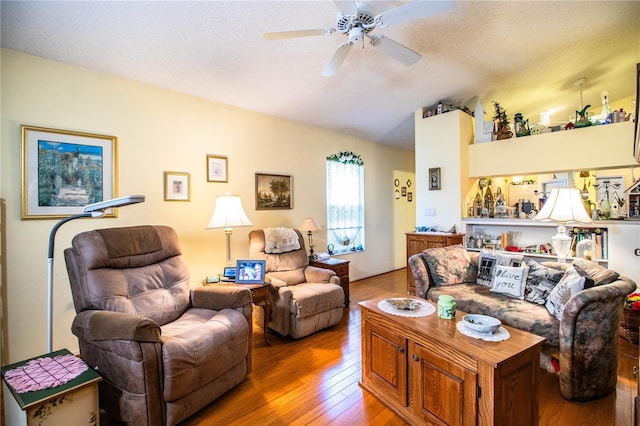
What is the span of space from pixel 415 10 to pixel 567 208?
2.10m

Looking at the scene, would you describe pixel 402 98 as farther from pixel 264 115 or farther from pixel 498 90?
pixel 264 115

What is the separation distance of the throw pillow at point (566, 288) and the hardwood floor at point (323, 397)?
528mm

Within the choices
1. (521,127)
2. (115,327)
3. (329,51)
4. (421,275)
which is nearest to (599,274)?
(421,275)

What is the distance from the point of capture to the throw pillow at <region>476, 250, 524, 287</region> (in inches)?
109

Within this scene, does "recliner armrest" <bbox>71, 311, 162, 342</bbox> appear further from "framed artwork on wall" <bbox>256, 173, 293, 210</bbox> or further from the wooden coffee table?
"framed artwork on wall" <bbox>256, 173, 293, 210</bbox>

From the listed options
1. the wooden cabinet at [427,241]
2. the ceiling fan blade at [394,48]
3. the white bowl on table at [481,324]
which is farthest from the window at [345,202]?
the white bowl on table at [481,324]

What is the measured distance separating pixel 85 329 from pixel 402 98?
4.11 meters

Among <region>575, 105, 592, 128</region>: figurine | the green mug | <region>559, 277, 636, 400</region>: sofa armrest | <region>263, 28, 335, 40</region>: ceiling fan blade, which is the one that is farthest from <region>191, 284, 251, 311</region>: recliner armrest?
<region>575, 105, 592, 128</region>: figurine

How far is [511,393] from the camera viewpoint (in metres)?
1.44

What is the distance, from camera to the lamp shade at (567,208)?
248 cm

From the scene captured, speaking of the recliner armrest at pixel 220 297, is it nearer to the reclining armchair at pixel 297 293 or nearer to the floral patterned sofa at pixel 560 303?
the reclining armchair at pixel 297 293

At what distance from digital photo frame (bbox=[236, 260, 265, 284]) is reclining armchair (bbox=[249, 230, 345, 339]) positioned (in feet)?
0.96

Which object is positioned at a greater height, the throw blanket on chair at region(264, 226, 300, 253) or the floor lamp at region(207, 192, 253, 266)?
the floor lamp at region(207, 192, 253, 266)

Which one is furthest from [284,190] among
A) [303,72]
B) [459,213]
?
[459,213]
